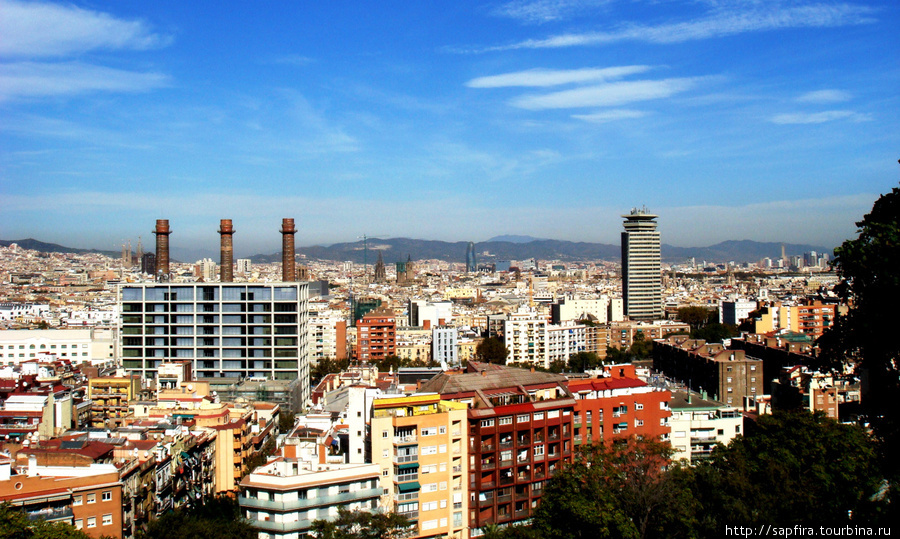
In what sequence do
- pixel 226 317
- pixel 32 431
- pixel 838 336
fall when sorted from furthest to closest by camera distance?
pixel 226 317, pixel 32 431, pixel 838 336

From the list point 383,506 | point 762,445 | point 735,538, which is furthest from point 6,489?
point 762,445

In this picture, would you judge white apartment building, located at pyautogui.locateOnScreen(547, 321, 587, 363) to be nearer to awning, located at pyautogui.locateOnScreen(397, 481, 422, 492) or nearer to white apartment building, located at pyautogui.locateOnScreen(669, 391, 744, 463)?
white apartment building, located at pyautogui.locateOnScreen(669, 391, 744, 463)

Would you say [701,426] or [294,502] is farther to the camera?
[701,426]

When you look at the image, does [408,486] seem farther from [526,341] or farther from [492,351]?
[526,341]

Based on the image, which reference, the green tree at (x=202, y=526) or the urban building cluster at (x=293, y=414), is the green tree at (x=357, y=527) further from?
the green tree at (x=202, y=526)

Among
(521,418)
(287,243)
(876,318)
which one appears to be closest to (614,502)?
(521,418)

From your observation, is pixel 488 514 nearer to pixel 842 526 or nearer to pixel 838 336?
pixel 842 526

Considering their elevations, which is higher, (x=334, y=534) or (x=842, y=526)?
(x=842, y=526)
